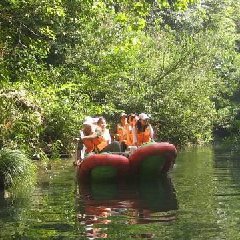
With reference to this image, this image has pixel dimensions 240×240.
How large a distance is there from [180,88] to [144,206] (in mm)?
18483

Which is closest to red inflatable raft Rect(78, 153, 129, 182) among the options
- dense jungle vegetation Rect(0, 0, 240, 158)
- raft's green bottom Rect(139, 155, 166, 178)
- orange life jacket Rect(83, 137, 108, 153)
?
raft's green bottom Rect(139, 155, 166, 178)

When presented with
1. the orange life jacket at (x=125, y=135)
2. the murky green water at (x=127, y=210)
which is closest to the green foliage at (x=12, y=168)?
the murky green water at (x=127, y=210)

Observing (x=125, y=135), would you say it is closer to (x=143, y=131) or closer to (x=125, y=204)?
(x=143, y=131)

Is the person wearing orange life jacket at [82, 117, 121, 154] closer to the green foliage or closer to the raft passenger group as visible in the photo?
the raft passenger group

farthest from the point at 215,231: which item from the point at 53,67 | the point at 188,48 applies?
the point at 188,48

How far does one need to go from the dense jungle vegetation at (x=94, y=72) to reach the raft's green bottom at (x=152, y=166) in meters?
2.35

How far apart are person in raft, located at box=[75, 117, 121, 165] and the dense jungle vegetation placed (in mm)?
1444

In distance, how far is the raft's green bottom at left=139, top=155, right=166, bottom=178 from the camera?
1171cm

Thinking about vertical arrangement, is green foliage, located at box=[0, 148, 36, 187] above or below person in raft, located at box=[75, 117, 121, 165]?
below

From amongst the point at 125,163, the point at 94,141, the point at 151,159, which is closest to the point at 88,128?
the point at 94,141

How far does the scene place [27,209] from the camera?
27.3 feet

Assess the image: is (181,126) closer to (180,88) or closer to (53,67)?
(180,88)

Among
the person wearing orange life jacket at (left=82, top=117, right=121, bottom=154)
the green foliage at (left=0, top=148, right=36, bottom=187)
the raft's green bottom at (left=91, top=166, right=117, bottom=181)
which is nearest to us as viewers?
the green foliage at (left=0, top=148, right=36, bottom=187)

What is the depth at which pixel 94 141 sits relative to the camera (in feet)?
40.9
